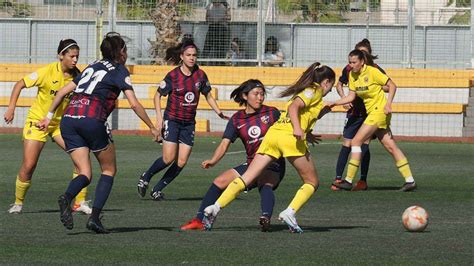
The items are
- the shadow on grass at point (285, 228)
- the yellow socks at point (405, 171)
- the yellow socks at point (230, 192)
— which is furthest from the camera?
the yellow socks at point (405, 171)

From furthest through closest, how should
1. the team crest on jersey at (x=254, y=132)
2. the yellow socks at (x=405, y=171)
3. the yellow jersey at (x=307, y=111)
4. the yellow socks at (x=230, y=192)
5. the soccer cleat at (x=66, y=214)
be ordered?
1. the yellow socks at (x=405, y=171)
2. the team crest on jersey at (x=254, y=132)
3. the yellow jersey at (x=307, y=111)
4. the yellow socks at (x=230, y=192)
5. the soccer cleat at (x=66, y=214)

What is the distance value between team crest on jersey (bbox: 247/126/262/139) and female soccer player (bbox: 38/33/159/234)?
1.14m

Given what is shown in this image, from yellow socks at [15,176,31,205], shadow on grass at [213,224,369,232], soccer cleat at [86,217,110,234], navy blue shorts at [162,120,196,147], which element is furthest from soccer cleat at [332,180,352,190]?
soccer cleat at [86,217,110,234]

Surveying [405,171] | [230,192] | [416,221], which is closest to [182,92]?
[405,171]

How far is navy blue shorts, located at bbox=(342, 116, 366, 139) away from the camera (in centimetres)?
1658

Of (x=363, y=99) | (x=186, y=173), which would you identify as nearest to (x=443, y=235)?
(x=363, y=99)

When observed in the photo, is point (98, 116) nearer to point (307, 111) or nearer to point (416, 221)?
point (307, 111)

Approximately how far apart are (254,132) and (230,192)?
0.93 metres

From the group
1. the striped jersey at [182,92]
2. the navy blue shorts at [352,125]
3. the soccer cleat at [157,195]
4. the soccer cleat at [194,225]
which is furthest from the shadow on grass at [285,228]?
the navy blue shorts at [352,125]

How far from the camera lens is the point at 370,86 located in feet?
52.4

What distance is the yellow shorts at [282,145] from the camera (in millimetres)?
11242

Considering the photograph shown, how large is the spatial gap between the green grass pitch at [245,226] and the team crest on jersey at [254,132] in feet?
2.97

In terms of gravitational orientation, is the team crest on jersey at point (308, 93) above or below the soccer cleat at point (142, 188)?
above

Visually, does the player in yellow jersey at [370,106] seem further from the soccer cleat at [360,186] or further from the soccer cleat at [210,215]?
the soccer cleat at [210,215]
